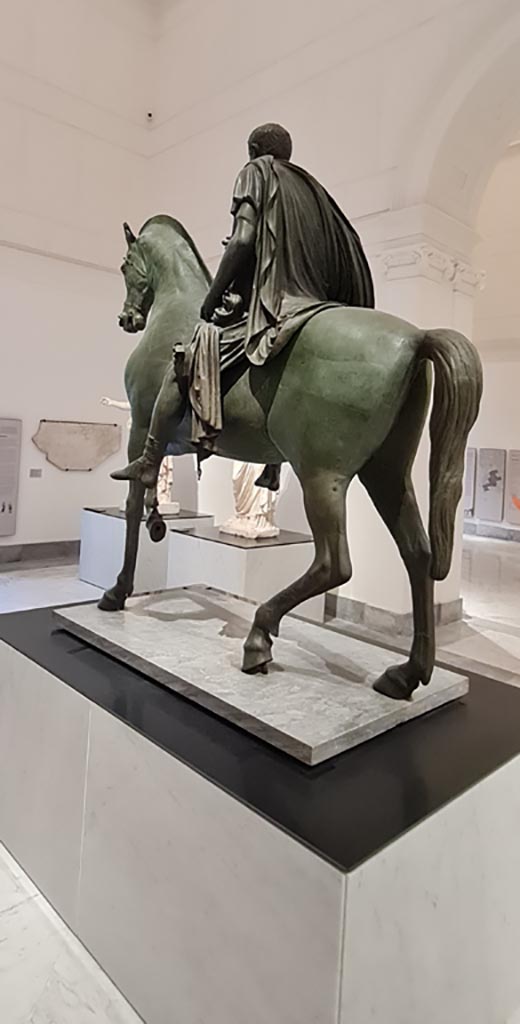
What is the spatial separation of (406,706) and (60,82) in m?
9.06

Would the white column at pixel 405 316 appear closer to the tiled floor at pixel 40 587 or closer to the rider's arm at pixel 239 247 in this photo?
the tiled floor at pixel 40 587

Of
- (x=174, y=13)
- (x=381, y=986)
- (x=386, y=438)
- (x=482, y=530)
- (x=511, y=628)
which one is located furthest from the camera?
(x=482, y=530)

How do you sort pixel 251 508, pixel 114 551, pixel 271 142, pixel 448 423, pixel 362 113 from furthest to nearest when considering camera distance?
1. pixel 114 551
2. pixel 362 113
3. pixel 251 508
4. pixel 271 142
5. pixel 448 423

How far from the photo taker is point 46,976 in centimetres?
170

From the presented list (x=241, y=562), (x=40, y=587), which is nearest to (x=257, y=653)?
(x=241, y=562)

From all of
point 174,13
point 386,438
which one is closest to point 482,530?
point 174,13

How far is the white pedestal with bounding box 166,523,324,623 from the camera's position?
16.5ft

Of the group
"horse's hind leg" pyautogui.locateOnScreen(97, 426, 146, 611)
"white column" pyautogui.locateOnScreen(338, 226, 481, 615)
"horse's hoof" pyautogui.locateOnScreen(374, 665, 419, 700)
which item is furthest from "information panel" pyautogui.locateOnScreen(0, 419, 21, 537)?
"horse's hoof" pyautogui.locateOnScreen(374, 665, 419, 700)

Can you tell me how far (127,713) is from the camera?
5.98 ft

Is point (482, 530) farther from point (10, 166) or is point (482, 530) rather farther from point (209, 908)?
point (209, 908)

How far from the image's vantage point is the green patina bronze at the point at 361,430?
176cm

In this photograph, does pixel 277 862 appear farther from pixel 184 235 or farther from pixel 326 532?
pixel 184 235

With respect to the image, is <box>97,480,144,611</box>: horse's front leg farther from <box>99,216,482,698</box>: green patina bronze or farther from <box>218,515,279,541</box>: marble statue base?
<box>218,515,279,541</box>: marble statue base

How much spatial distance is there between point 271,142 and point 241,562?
3276mm
